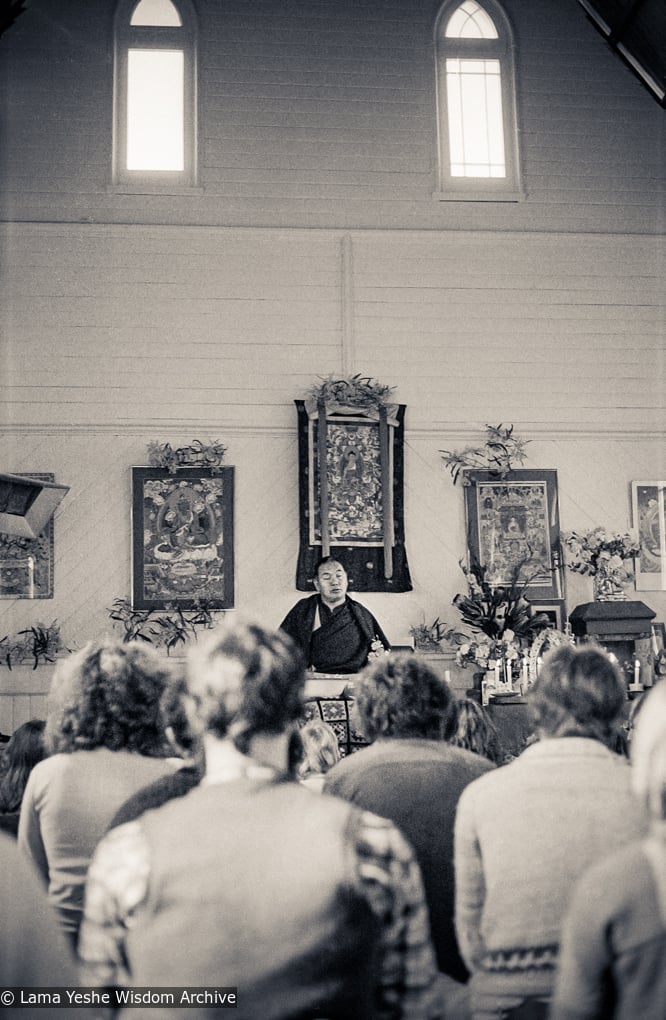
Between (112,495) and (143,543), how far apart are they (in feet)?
1.61

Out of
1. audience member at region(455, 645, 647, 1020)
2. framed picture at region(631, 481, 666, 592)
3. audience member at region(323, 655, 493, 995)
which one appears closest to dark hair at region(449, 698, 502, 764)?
audience member at region(323, 655, 493, 995)

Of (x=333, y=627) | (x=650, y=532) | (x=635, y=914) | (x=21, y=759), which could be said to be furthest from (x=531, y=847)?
(x=650, y=532)

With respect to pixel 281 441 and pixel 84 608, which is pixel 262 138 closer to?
pixel 281 441

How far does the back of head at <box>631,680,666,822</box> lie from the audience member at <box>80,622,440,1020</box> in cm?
41

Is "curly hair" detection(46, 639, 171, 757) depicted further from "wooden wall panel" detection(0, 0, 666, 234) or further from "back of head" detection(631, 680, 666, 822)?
"wooden wall panel" detection(0, 0, 666, 234)

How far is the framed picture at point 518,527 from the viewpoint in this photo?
920 cm

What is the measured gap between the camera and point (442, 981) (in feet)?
8.48

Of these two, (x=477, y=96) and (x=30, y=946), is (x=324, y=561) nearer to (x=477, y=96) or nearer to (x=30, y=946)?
(x=477, y=96)

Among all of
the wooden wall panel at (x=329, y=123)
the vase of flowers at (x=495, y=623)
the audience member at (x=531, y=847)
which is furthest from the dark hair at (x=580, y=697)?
the wooden wall panel at (x=329, y=123)

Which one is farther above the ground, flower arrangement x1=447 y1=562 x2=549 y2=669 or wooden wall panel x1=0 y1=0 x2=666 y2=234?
wooden wall panel x1=0 y1=0 x2=666 y2=234

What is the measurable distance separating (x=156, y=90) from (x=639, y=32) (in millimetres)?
4157

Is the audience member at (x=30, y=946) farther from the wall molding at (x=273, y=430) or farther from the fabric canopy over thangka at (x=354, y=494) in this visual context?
the wall molding at (x=273, y=430)

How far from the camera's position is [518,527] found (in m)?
9.29

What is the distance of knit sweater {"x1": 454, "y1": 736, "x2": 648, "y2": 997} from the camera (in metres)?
2.24
